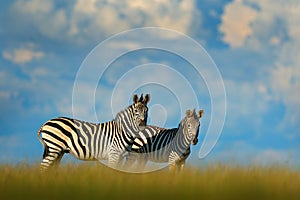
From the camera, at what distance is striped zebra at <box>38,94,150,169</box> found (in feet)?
52.2

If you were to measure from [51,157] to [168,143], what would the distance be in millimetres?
4297

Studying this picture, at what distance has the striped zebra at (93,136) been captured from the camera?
15922mm

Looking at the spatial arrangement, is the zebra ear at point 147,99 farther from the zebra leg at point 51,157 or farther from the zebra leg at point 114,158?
the zebra leg at point 51,157

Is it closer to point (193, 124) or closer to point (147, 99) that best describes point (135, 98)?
point (147, 99)

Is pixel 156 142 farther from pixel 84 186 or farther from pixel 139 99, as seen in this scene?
pixel 84 186

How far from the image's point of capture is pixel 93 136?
16.7m

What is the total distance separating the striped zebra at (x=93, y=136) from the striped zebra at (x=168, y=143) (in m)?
0.68

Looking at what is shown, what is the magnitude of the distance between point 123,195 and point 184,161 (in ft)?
24.7

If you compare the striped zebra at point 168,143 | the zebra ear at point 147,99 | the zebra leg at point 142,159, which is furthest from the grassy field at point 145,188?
the zebra leg at point 142,159

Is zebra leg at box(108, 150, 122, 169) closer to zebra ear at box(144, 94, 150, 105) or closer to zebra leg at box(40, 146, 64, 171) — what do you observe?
zebra leg at box(40, 146, 64, 171)

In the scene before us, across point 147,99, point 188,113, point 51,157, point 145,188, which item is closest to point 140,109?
point 147,99

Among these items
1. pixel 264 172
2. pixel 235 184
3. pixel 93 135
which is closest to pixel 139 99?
pixel 93 135

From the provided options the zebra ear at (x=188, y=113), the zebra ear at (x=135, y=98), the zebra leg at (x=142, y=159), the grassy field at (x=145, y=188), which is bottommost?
the grassy field at (x=145, y=188)

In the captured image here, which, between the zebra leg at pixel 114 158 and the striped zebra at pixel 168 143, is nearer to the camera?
the zebra leg at pixel 114 158
